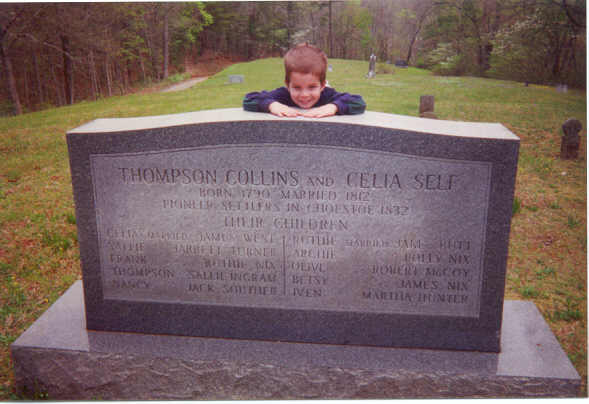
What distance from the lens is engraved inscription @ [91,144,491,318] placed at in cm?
286

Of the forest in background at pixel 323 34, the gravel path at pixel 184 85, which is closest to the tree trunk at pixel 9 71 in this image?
the forest in background at pixel 323 34

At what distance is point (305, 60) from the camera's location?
292 cm

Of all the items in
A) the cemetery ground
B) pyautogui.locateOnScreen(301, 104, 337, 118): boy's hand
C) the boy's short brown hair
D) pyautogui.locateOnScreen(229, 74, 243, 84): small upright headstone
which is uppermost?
the boy's short brown hair

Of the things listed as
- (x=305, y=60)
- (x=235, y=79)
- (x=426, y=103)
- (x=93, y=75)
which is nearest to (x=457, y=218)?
(x=305, y=60)

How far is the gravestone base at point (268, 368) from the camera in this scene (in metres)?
2.91

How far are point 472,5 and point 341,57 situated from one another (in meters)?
3.58

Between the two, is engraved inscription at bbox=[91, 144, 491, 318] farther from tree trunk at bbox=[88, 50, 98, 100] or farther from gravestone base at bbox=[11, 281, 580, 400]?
tree trunk at bbox=[88, 50, 98, 100]

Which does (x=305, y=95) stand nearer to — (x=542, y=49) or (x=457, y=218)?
(x=457, y=218)

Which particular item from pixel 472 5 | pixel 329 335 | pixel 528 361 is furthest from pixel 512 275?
pixel 472 5

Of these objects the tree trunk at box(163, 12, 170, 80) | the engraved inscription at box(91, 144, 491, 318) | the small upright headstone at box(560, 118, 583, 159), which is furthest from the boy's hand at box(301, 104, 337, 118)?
the tree trunk at box(163, 12, 170, 80)

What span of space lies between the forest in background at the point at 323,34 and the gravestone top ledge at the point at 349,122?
268 inches

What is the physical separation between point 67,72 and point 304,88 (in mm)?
17958

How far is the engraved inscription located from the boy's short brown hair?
545 mm

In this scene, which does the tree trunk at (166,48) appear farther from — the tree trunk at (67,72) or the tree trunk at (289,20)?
the tree trunk at (289,20)
